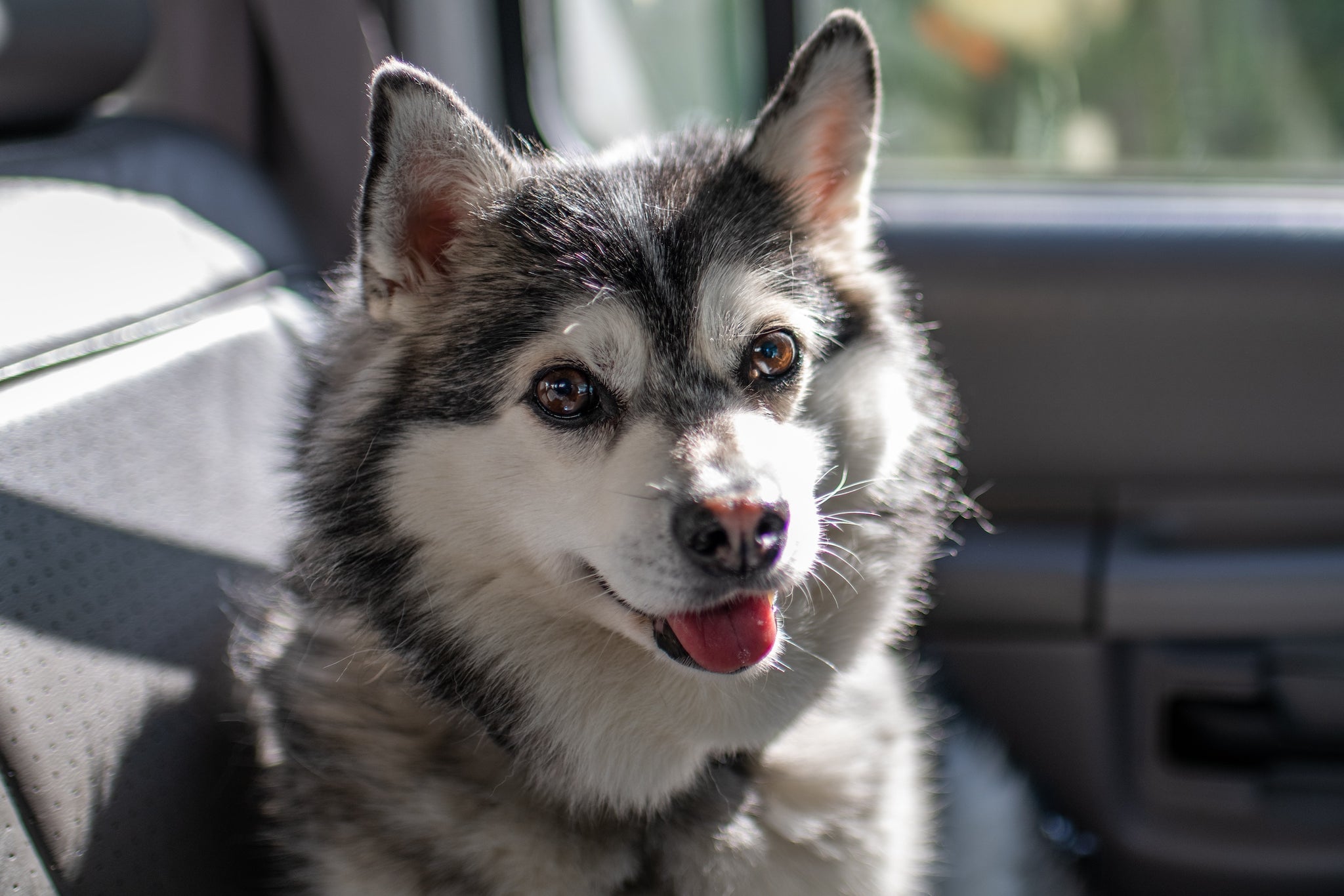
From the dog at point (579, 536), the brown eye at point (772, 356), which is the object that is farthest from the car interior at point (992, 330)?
the brown eye at point (772, 356)

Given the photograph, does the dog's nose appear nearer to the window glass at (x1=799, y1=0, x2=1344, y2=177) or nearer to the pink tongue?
the pink tongue

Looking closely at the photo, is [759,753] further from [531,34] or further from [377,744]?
[531,34]

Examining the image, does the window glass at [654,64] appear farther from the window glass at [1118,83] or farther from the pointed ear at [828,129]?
the pointed ear at [828,129]

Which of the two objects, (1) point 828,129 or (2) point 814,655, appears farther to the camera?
(1) point 828,129

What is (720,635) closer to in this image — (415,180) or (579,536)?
(579,536)

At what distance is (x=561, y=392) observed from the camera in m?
1.31

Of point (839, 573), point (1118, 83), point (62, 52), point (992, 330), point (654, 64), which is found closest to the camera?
point (839, 573)

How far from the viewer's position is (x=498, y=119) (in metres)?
2.89

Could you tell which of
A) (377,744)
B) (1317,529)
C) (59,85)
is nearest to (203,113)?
(59,85)

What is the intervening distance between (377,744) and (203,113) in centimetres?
171

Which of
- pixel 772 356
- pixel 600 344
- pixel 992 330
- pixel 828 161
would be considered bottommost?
pixel 600 344

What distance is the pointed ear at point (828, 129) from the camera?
1.41 metres

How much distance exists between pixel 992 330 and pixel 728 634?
1.33m

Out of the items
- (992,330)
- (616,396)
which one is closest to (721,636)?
(616,396)
